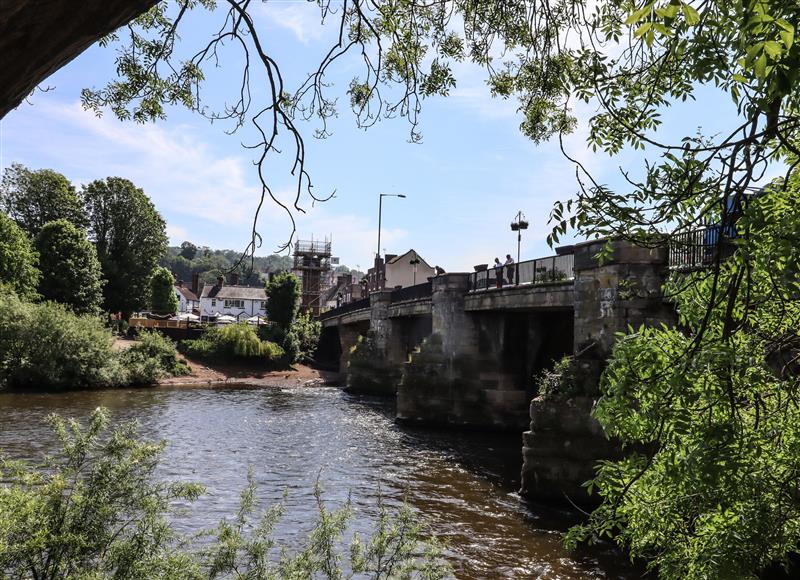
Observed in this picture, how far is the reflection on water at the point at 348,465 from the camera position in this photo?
456 inches

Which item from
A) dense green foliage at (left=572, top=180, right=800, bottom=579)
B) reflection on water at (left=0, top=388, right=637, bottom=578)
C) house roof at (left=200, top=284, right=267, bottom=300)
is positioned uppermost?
house roof at (left=200, top=284, right=267, bottom=300)

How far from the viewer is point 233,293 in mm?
98438

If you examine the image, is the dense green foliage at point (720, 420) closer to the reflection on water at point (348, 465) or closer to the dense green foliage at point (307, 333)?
the reflection on water at point (348, 465)

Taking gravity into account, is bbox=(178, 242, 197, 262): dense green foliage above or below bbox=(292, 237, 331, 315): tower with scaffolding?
above

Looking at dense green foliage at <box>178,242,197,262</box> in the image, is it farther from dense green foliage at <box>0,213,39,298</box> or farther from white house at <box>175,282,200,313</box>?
dense green foliage at <box>0,213,39,298</box>

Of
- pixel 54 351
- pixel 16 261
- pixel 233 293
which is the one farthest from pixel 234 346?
pixel 233 293

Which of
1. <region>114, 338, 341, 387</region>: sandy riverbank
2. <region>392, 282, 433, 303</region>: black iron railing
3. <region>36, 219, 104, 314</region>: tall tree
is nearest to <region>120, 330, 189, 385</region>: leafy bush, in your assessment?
<region>114, 338, 341, 387</region>: sandy riverbank

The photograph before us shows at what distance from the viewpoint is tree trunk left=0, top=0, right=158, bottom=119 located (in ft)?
7.24

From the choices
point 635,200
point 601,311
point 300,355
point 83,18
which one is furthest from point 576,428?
point 300,355

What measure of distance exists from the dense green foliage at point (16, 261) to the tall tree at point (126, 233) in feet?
34.3

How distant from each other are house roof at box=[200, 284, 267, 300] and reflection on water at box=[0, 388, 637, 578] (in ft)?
211

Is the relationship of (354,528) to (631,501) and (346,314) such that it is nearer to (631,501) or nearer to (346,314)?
(631,501)

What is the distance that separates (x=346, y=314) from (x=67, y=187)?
2724 cm

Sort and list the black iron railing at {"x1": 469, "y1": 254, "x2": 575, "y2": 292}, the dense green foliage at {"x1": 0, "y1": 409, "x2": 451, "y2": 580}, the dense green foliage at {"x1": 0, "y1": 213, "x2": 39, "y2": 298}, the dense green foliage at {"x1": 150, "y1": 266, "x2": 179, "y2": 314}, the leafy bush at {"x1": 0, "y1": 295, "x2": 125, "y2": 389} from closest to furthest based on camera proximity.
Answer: the dense green foliage at {"x1": 0, "y1": 409, "x2": 451, "y2": 580}, the black iron railing at {"x1": 469, "y1": 254, "x2": 575, "y2": 292}, the leafy bush at {"x1": 0, "y1": 295, "x2": 125, "y2": 389}, the dense green foliage at {"x1": 0, "y1": 213, "x2": 39, "y2": 298}, the dense green foliage at {"x1": 150, "y1": 266, "x2": 179, "y2": 314}
